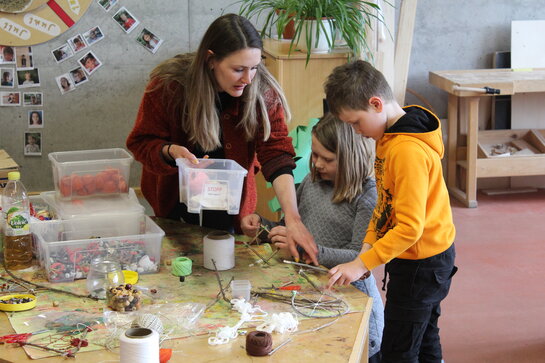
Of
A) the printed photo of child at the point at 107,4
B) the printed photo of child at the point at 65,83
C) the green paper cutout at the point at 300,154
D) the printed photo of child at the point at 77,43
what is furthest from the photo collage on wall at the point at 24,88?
the green paper cutout at the point at 300,154

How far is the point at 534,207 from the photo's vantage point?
5.43 m

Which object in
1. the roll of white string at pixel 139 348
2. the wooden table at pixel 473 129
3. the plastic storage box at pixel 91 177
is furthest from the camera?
the wooden table at pixel 473 129

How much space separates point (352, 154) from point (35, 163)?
314 cm

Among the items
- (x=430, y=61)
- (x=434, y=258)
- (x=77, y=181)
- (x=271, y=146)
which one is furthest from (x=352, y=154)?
(x=430, y=61)

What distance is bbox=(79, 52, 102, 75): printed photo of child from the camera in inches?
194

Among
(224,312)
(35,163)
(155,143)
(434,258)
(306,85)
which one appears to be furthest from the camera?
(35,163)

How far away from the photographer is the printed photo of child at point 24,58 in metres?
4.80

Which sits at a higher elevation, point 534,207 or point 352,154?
point 352,154

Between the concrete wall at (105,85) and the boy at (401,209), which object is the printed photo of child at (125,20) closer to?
the concrete wall at (105,85)

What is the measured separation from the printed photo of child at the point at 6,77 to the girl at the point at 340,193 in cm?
293

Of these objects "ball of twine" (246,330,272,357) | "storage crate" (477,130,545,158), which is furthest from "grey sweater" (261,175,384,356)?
"storage crate" (477,130,545,158)

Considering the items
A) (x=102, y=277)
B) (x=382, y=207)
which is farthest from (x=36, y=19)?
(x=382, y=207)

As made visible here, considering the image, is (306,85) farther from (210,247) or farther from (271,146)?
(210,247)

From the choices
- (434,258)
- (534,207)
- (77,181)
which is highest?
(77,181)
